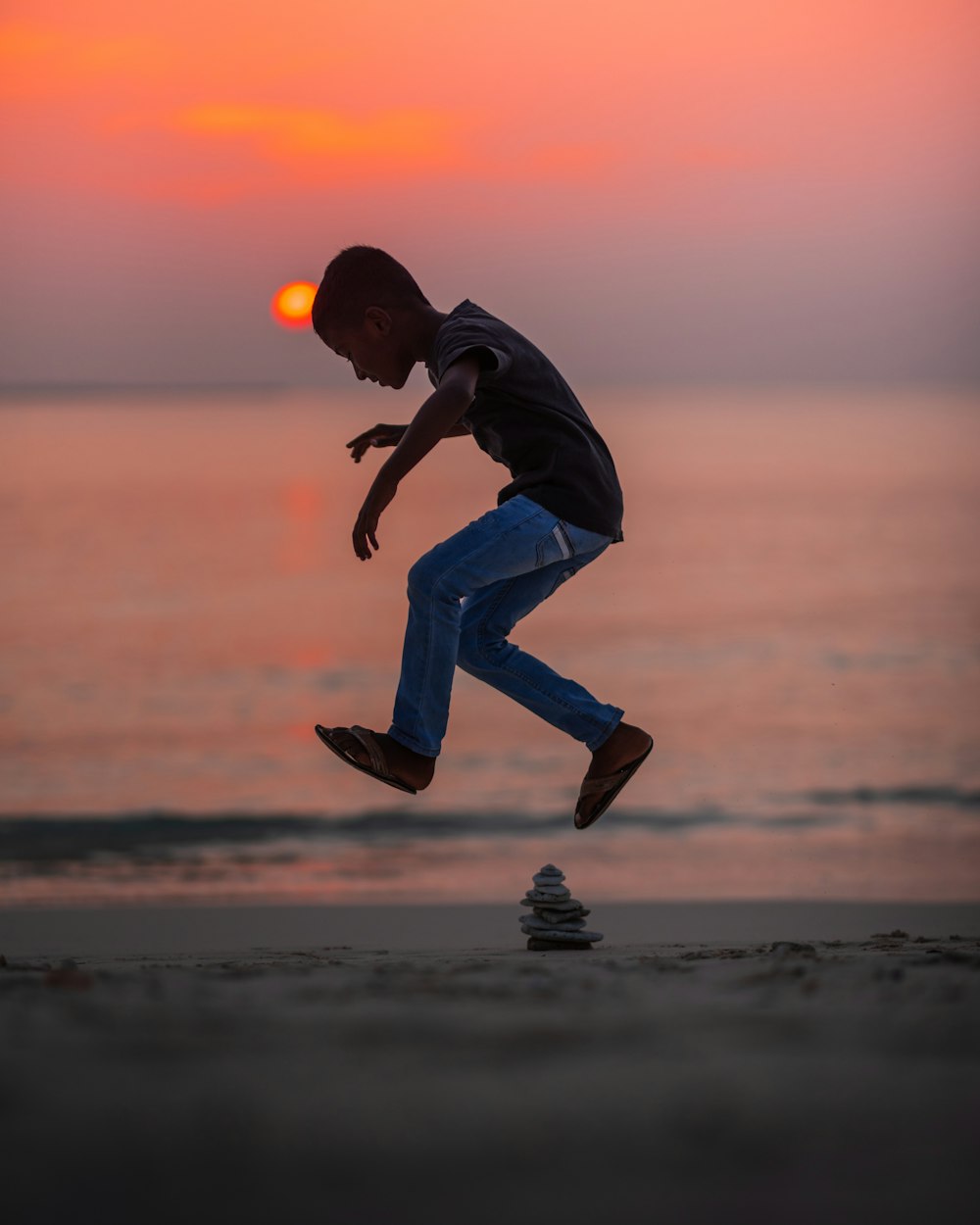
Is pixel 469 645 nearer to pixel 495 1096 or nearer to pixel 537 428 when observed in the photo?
pixel 537 428

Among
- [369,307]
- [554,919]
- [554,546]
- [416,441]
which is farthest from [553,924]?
[369,307]

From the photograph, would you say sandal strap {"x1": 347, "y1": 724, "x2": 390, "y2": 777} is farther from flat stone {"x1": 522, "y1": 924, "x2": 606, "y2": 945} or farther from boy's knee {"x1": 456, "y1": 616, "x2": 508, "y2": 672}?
flat stone {"x1": 522, "y1": 924, "x2": 606, "y2": 945}

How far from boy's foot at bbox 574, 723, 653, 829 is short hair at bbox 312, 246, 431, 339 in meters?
1.46

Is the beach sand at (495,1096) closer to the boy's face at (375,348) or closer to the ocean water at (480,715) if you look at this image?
the boy's face at (375,348)

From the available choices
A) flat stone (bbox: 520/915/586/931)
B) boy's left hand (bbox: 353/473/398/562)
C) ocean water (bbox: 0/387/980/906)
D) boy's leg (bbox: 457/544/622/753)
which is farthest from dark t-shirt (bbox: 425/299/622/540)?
ocean water (bbox: 0/387/980/906)

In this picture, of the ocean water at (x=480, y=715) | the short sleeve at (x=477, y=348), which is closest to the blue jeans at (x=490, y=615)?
the short sleeve at (x=477, y=348)

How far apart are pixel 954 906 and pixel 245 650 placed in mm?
14069

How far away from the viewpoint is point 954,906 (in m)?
7.60

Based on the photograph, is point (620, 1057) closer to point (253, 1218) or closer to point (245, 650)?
point (253, 1218)

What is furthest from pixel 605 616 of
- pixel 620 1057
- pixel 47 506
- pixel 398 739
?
pixel 47 506

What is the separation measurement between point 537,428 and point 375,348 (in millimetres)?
532

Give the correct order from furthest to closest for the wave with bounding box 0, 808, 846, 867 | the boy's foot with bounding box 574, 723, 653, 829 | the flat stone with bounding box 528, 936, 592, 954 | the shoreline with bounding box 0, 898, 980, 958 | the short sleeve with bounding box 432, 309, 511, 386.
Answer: the wave with bounding box 0, 808, 846, 867 → the shoreline with bounding box 0, 898, 980, 958 → the flat stone with bounding box 528, 936, 592, 954 → the boy's foot with bounding box 574, 723, 653, 829 → the short sleeve with bounding box 432, 309, 511, 386

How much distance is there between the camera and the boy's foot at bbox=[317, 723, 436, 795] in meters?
4.40

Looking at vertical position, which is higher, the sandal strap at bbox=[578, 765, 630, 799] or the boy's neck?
the boy's neck
